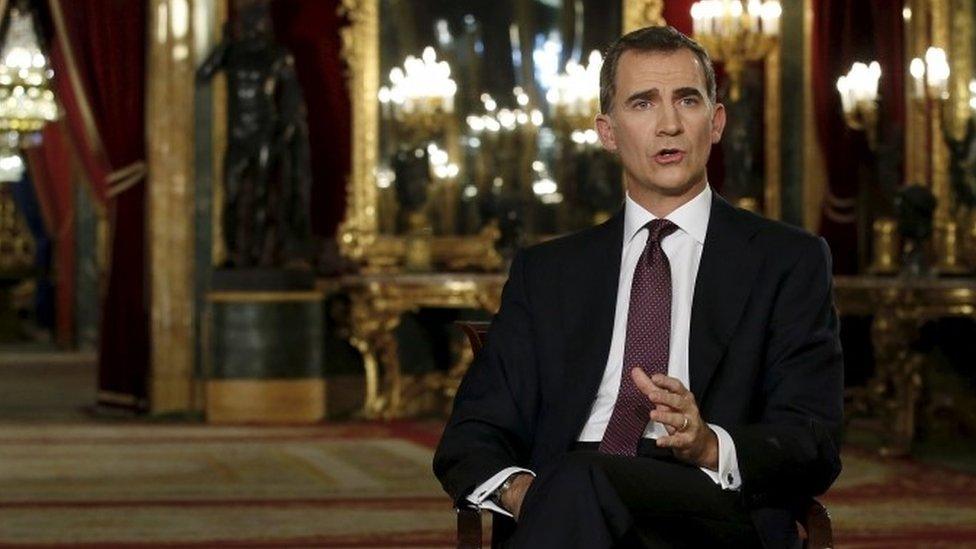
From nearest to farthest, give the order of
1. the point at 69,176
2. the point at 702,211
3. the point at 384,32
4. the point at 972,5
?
the point at 702,211 < the point at 972,5 < the point at 384,32 < the point at 69,176

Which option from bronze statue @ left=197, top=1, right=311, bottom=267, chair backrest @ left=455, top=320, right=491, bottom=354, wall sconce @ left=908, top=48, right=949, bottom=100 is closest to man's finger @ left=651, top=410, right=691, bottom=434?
chair backrest @ left=455, top=320, right=491, bottom=354

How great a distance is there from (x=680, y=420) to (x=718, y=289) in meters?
0.33

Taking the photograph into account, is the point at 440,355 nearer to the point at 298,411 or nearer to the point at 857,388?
the point at 298,411

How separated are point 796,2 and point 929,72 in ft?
4.57

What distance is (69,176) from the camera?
19.6 meters

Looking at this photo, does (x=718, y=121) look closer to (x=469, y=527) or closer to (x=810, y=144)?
(x=469, y=527)

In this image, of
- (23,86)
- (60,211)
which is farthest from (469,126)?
(60,211)

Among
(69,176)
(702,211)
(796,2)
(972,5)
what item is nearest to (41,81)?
(69,176)

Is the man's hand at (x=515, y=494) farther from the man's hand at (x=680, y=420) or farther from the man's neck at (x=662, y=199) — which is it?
the man's neck at (x=662, y=199)

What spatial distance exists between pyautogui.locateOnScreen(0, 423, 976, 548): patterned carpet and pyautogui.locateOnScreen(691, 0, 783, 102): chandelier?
196cm

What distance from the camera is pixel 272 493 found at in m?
6.71

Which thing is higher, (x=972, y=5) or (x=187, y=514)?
(x=972, y=5)

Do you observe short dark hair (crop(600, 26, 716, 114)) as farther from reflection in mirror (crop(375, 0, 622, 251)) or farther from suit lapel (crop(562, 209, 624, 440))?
reflection in mirror (crop(375, 0, 622, 251))

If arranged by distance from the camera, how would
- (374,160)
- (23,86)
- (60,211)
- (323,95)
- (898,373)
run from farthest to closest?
(60,211) < (23,86) < (323,95) < (374,160) < (898,373)
